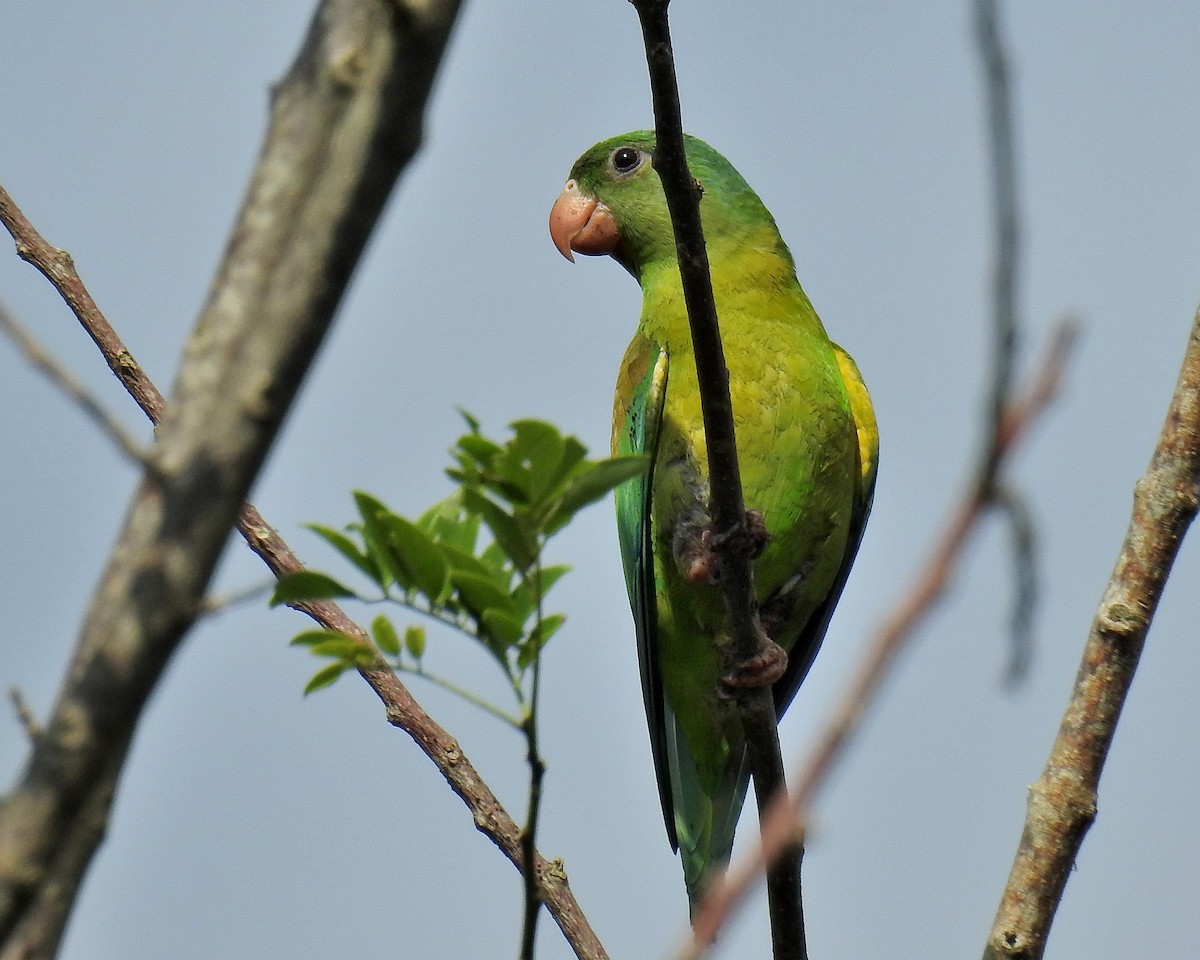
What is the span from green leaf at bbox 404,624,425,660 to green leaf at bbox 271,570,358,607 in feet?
0.36

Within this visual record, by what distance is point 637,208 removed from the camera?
497cm

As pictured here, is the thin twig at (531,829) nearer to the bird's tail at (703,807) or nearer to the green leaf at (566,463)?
the green leaf at (566,463)

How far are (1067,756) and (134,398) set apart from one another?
2.12 meters

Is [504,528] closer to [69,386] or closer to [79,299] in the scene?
[69,386]

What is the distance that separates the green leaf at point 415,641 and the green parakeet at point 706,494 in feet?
6.58

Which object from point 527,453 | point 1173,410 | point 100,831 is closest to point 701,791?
point 1173,410

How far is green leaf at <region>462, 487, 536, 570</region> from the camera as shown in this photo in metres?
1.58

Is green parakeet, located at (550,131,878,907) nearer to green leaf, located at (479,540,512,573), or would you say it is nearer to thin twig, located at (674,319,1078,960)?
green leaf, located at (479,540,512,573)

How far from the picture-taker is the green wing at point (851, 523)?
4.44m

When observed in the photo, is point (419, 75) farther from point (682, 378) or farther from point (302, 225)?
point (682, 378)

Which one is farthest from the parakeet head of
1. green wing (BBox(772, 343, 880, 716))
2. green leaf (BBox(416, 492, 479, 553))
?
green leaf (BBox(416, 492, 479, 553))

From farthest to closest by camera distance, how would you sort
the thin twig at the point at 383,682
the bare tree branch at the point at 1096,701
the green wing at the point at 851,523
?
the green wing at the point at 851,523, the thin twig at the point at 383,682, the bare tree branch at the point at 1096,701

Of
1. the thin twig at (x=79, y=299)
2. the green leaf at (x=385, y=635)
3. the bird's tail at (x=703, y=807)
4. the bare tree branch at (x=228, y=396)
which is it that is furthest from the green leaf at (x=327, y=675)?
the bird's tail at (x=703, y=807)

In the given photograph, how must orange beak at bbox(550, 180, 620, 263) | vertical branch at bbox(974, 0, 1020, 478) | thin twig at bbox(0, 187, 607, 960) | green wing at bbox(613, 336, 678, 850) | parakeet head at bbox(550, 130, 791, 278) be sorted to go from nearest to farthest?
1. vertical branch at bbox(974, 0, 1020, 478)
2. thin twig at bbox(0, 187, 607, 960)
3. green wing at bbox(613, 336, 678, 850)
4. parakeet head at bbox(550, 130, 791, 278)
5. orange beak at bbox(550, 180, 620, 263)
